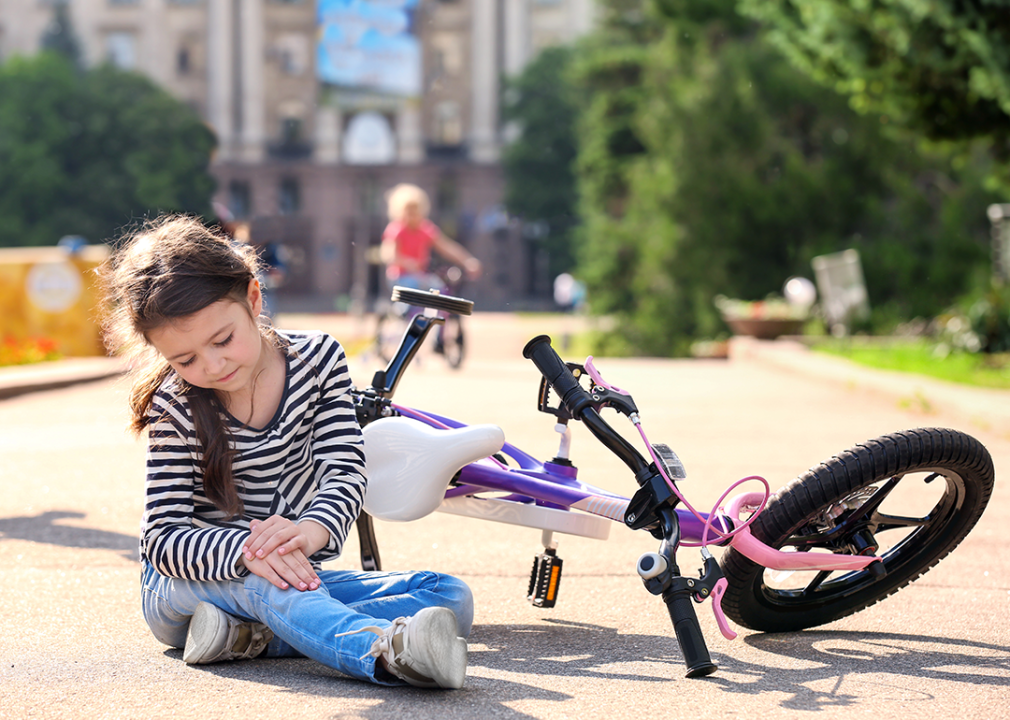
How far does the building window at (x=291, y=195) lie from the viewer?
63.7m

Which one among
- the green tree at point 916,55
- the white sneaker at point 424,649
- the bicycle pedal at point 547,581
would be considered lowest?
the bicycle pedal at point 547,581

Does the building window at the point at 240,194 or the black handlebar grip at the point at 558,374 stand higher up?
the building window at the point at 240,194

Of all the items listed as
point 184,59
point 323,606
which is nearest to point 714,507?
point 323,606

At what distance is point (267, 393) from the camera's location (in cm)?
301

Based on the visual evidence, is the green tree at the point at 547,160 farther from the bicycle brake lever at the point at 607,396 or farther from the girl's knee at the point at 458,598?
the bicycle brake lever at the point at 607,396

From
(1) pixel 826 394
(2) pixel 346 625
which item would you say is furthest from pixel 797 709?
(1) pixel 826 394

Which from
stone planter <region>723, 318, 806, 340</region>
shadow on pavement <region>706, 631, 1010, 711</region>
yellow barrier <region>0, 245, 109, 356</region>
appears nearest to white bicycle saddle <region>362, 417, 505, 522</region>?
shadow on pavement <region>706, 631, 1010, 711</region>

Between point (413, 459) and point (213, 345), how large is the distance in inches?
23.9

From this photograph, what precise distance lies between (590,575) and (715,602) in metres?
1.25

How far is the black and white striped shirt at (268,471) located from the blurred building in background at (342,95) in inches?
2298

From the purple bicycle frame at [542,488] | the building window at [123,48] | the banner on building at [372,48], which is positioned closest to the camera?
the purple bicycle frame at [542,488]

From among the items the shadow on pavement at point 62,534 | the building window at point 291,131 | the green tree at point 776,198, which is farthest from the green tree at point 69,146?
the shadow on pavement at point 62,534

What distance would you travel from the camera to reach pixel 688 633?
8.86ft

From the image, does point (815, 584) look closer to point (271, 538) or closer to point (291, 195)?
point (271, 538)
